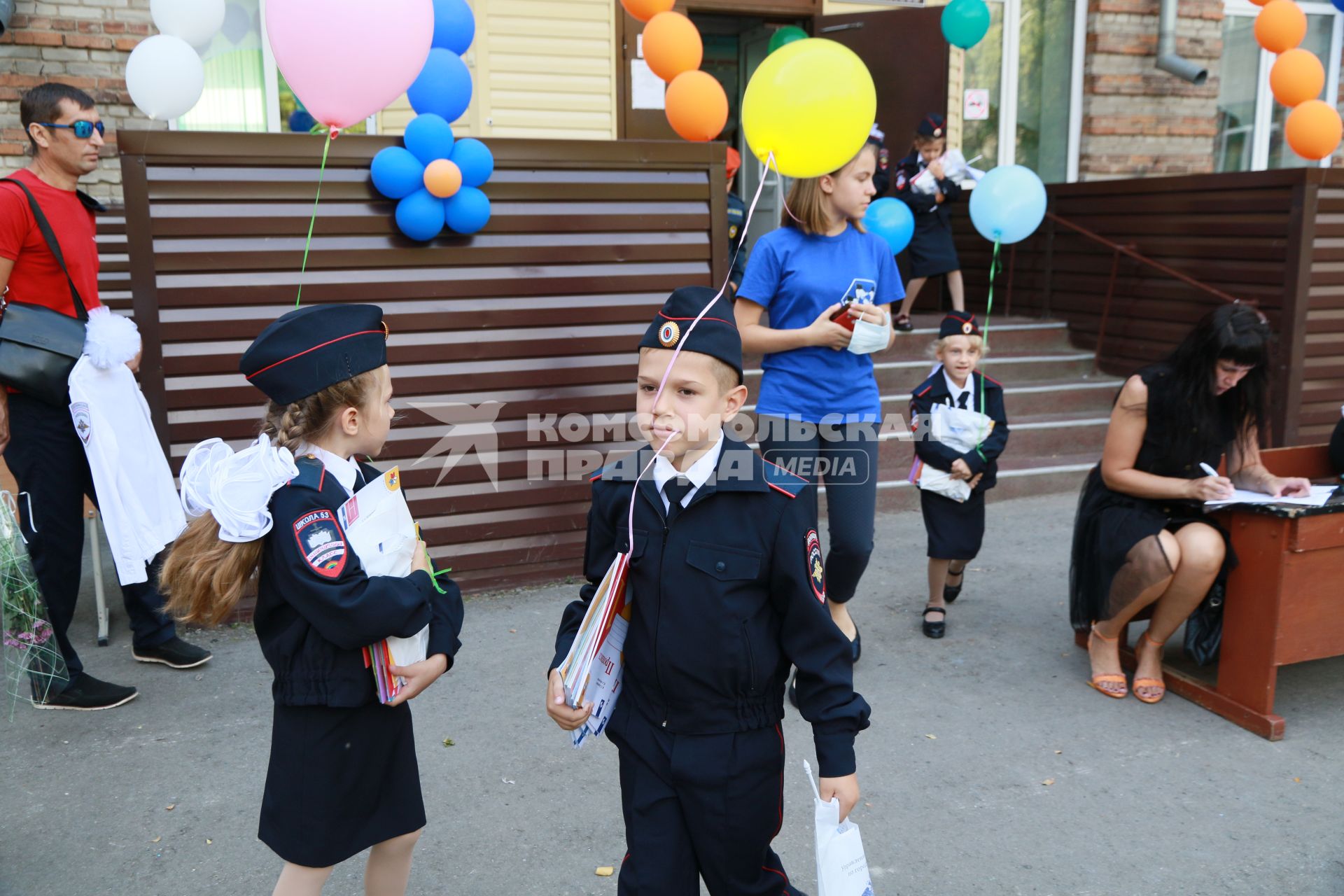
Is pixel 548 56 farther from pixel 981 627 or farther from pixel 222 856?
pixel 222 856

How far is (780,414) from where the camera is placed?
12.7ft

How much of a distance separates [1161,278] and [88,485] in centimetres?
732

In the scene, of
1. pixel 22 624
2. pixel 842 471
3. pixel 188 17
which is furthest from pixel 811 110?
pixel 22 624

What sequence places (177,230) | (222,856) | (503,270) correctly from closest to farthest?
(222,856)
(177,230)
(503,270)

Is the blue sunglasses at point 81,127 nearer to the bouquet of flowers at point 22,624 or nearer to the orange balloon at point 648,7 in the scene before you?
the bouquet of flowers at point 22,624

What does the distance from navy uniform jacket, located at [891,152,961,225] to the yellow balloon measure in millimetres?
4390

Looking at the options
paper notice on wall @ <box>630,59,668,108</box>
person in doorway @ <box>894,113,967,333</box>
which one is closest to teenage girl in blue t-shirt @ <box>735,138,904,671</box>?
person in doorway @ <box>894,113,967,333</box>

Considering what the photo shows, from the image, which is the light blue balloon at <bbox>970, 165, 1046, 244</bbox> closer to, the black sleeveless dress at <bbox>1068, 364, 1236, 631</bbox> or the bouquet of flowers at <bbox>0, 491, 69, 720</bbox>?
the black sleeveless dress at <bbox>1068, 364, 1236, 631</bbox>

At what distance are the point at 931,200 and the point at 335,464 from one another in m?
6.65

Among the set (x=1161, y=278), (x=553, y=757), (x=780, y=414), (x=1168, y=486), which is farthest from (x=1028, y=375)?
(x=553, y=757)

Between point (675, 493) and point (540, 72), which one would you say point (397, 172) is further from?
point (540, 72)

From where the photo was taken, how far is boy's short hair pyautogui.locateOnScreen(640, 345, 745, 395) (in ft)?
6.79

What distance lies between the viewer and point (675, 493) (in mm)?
2115

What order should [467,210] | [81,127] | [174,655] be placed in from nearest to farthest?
[81,127] < [174,655] < [467,210]
